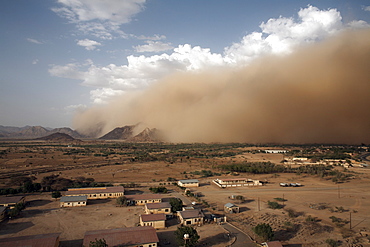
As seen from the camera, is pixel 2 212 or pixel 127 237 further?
pixel 2 212

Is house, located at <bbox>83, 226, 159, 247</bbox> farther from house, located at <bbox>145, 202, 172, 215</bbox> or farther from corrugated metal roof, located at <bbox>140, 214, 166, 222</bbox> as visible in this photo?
house, located at <bbox>145, 202, 172, 215</bbox>

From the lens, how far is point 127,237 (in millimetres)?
11836

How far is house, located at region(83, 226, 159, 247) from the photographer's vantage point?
1146cm

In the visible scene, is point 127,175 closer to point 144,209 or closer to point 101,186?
point 101,186

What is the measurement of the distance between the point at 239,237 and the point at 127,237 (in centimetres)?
559

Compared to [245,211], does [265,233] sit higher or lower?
higher

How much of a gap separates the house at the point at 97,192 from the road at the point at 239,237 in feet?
32.0

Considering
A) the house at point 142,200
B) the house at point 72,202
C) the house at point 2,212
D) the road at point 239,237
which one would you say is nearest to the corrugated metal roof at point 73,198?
the house at point 72,202

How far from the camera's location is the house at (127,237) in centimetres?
1146

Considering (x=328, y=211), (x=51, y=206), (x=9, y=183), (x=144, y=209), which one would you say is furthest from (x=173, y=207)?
(x=9, y=183)

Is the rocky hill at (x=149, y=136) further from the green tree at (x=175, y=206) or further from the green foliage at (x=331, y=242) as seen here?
the green foliage at (x=331, y=242)

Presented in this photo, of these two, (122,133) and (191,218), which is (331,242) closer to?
(191,218)

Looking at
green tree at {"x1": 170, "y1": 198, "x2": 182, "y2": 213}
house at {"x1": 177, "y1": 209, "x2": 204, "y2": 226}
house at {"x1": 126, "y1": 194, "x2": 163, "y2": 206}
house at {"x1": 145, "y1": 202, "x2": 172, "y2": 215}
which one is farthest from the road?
house at {"x1": 126, "y1": 194, "x2": 163, "y2": 206}

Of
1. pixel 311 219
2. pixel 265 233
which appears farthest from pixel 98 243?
pixel 311 219
